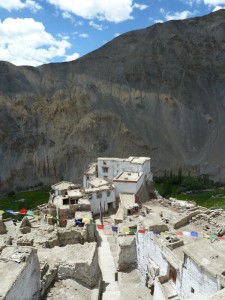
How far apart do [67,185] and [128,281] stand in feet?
63.2

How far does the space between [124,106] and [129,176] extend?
4673 centimetres

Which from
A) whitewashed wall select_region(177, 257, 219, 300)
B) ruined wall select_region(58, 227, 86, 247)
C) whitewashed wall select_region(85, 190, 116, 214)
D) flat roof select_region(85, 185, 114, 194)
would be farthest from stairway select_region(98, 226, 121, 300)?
flat roof select_region(85, 185, 114, 194)

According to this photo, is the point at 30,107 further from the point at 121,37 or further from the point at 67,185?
the point at 67,185

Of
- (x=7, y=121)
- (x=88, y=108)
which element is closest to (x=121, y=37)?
(x=88, y=108)

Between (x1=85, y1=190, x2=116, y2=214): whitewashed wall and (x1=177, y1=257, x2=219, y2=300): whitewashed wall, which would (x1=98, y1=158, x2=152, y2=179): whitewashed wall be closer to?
(x1=85, y1=190, x2=116, y2=214): whitewashed wall

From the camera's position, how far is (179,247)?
62.2ft

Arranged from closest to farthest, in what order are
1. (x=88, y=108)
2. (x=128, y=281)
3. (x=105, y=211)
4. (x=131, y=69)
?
(x=128, y=281)
(x=105, y=211)
(x=88, y=108)
(x=131, y=69)

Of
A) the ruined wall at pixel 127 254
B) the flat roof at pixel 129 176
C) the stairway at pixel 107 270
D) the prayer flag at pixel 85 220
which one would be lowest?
the stairway at pixel 107 270

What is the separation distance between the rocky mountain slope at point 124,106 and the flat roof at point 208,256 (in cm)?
5661

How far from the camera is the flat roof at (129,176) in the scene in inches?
1492

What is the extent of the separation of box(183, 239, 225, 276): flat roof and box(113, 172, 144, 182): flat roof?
21.0 m

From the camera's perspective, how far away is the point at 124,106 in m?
84.3

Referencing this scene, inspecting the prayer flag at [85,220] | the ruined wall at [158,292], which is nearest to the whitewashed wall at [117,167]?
the prayer flag at [85,220]

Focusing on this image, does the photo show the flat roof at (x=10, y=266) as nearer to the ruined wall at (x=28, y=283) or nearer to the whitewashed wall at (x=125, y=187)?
the ruined wall at (x=28, y=283)
